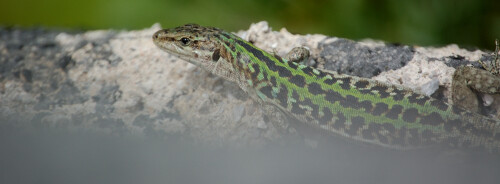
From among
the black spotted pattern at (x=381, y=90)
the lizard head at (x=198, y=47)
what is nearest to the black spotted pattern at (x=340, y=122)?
the black spotted pattern at (x=381, y=90)

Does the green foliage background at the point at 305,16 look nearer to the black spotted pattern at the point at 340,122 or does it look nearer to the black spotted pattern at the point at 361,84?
the black spotted pattern at the point at 361,84

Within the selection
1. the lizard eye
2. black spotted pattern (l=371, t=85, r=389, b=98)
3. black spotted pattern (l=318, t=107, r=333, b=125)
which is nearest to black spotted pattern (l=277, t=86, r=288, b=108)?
black spotted pattern (l=318, t=107, r=333, b=125)

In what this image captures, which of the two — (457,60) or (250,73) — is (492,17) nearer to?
(457,60)

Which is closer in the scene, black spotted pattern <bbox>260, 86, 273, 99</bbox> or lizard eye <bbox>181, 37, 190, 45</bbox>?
black spotted pattern <bbox>260, 86, 273, 99</bbox>

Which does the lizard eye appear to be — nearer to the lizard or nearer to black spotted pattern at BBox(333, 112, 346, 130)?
the lizard

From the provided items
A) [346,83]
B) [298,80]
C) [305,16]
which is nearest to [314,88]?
[298,80]

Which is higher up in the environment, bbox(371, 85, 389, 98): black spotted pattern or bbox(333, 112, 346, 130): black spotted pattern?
bbox(371, 85, 389, 98): black spotted pattern
